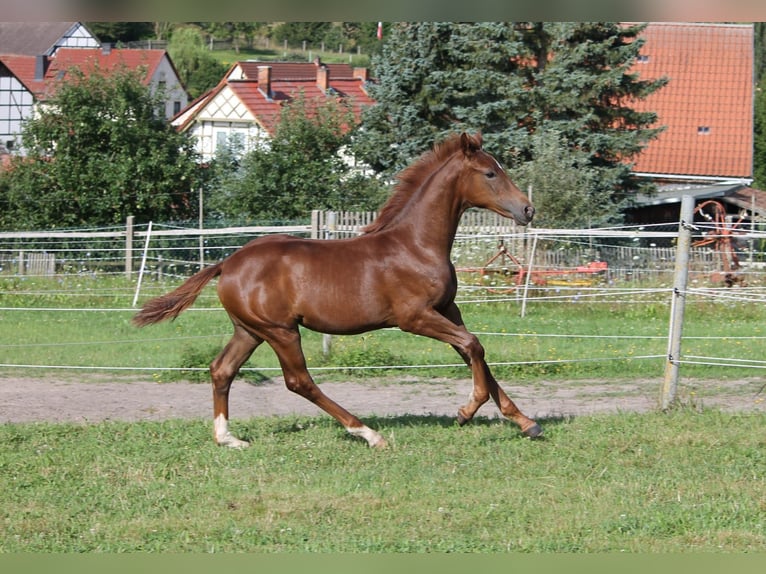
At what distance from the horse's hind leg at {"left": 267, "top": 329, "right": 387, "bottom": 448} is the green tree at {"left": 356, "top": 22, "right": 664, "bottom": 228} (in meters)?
16.9

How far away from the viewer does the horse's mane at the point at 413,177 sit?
7.25 m

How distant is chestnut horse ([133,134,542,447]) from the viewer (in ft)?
22.9

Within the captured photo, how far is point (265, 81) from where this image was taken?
44.7 meters

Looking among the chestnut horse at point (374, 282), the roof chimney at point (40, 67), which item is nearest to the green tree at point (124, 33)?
the roof chimney at point (40, 67)

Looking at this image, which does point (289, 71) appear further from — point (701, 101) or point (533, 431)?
point (533, 431)

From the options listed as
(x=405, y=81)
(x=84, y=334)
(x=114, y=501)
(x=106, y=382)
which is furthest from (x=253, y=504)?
(x=405, y=81)

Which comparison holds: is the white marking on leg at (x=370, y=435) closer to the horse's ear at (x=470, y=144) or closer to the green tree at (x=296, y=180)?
the horse's ear at (x=470, y=144)

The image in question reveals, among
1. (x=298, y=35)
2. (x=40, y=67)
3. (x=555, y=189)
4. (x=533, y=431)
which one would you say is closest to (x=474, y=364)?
(x=533, y=431)

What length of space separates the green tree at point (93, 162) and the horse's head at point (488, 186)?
54.7ft

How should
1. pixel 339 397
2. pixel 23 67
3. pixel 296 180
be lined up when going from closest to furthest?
pixel 339 397 → pixel 296 180 → pixel 23 67

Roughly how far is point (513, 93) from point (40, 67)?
37155mm

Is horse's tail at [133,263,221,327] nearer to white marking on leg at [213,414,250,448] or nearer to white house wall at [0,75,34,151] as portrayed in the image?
white marking on leg at [213,414,250,448]

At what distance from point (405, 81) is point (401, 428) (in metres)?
19.2

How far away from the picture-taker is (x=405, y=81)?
25516 mm
